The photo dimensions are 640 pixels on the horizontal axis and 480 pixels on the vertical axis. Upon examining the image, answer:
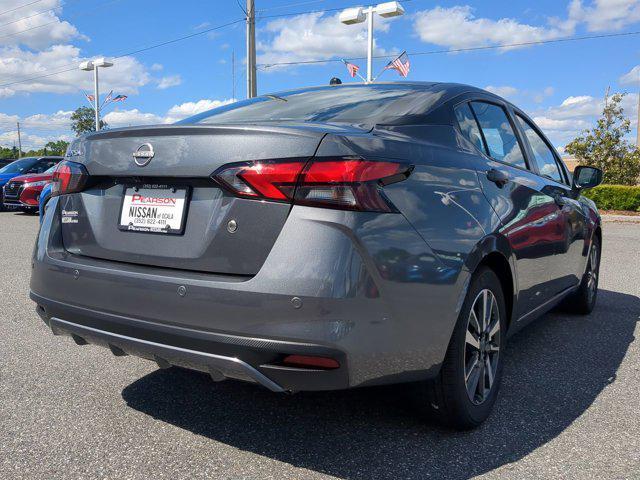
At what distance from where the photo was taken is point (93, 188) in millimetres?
2707

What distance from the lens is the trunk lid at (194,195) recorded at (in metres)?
2.23

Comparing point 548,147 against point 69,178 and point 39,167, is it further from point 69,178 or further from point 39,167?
point 39,167

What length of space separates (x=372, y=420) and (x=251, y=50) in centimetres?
1750

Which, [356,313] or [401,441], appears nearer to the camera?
[356,313]

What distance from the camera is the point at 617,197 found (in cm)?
2152

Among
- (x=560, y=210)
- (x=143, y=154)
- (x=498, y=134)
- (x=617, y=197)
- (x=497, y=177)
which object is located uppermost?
(x=498, y=134)

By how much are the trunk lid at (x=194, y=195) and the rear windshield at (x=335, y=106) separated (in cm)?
44

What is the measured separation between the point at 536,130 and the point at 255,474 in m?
3.22

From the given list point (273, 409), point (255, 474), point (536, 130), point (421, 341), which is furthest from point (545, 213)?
point (255, 474)

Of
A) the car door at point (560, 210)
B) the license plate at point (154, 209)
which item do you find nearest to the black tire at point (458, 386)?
the license plate at point (154, 209)

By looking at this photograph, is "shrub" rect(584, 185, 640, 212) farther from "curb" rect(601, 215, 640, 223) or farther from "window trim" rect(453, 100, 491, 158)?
"window trim" rect(453, 100, 491, 158)

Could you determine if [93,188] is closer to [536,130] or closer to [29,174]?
[536,130]

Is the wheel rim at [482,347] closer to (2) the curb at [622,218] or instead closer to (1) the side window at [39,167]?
(2) the curb at [622,218]

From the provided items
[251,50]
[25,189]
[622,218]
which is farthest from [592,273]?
[251,50]
